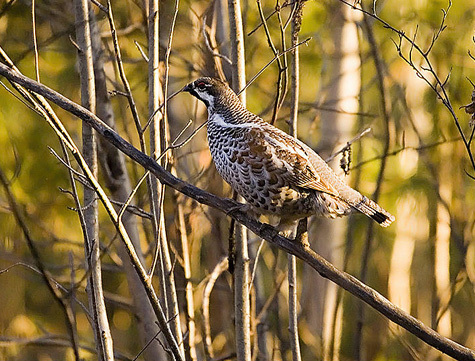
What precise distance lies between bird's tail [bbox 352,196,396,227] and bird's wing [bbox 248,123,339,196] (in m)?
0.13

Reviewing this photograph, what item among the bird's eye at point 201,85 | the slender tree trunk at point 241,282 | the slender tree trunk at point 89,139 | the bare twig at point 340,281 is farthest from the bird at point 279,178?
the bare twig at point 340,281

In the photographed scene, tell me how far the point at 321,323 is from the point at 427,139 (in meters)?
3.53

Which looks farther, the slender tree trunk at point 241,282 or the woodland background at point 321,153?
the woodland background at point 321,153

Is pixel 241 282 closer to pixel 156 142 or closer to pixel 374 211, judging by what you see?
pixel 374 211

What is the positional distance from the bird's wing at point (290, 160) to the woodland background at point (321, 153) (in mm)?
1215

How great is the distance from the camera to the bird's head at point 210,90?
3580mm

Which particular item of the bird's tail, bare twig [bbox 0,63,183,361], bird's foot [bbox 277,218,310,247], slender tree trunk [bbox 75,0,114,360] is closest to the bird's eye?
slender tree trunk [bbox 75,0,114,360]

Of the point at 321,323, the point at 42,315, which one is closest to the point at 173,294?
the point at 321,323

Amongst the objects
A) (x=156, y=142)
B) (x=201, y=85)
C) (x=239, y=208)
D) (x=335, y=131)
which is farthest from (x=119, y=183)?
(x=335, y=131)

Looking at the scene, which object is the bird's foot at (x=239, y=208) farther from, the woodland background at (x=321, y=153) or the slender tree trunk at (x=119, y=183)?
the woodland background at (x=321, y=153)

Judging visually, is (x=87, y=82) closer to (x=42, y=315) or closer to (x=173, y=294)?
(x=173, y=294)

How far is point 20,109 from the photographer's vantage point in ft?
29.4

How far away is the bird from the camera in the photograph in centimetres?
332

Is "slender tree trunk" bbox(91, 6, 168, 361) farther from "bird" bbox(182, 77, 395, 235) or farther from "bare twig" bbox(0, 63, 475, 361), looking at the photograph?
"bare twig" bbox(0, 63, 475, 361)
